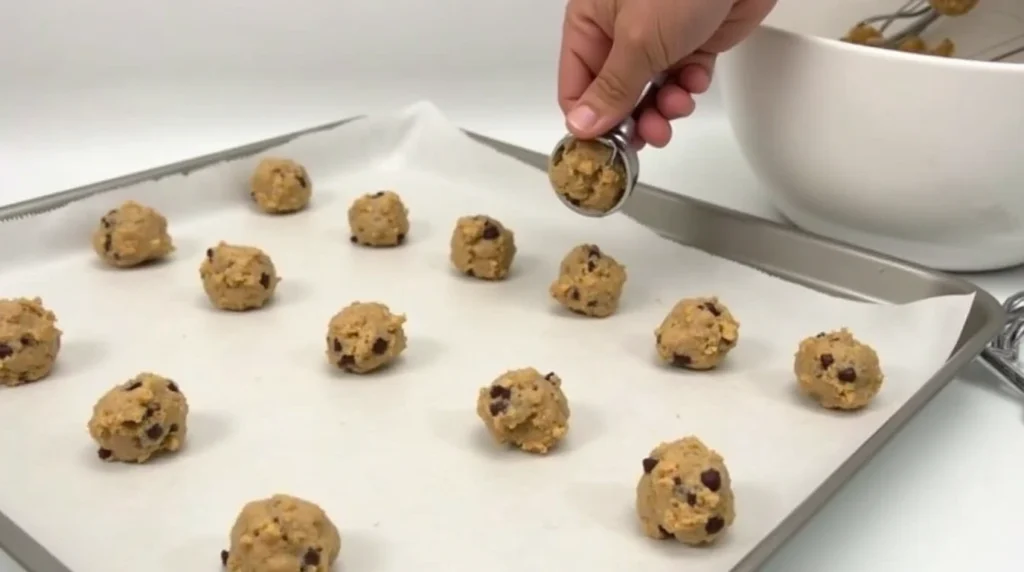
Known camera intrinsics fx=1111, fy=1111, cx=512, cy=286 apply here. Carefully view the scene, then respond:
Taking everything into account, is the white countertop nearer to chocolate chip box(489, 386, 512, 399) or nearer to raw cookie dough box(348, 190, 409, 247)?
chocolate chip box(489, 386, 512, 399)

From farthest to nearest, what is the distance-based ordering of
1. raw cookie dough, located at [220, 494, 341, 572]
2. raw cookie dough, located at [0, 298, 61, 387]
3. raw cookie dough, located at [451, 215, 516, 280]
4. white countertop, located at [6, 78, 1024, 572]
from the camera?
raw cookie dough, located at [451, 215, 516, 280] → raw cookie dough, located at [0, 298, 61, 387] → white countertop, located at [6, 78, 1024, 572] → raw cookie dough, located at [220, 494, 341, 572]

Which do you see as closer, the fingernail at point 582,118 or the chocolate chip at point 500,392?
the chocolate chip at point 500,392

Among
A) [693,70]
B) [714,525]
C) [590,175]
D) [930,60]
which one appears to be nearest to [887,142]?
[930,60]

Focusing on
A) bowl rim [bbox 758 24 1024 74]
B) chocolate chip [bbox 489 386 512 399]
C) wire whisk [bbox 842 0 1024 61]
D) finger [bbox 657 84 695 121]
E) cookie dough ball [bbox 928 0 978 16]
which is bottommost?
chocolate chip [bbox 489 386 512 399]

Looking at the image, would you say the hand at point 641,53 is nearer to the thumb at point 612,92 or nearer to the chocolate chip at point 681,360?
the thumb at point 612,92

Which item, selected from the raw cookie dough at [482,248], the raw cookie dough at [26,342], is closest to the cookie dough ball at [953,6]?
the raw cookie dough at [482,248]

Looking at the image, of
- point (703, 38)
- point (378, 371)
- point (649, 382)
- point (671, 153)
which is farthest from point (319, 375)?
point (671, 153)

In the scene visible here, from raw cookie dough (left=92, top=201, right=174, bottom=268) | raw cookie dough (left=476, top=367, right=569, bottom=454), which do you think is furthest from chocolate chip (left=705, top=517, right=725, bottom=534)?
raw cookie dough (left=92, top=201, right=174, bottom=268)
